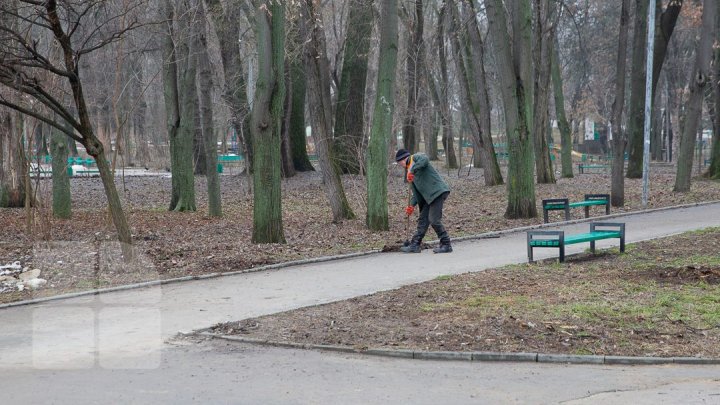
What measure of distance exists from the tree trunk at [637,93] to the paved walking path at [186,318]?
516 inches

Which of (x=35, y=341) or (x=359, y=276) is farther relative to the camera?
(x=359, y=276)

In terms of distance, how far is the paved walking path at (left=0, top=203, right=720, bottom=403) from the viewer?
7.63 meters

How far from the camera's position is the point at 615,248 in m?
14.9

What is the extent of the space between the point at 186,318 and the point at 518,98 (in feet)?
38.1

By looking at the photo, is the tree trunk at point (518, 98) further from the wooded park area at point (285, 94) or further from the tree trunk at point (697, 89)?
the tree trunk at point (697, 89)

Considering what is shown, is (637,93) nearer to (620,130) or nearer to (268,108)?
(620,130)

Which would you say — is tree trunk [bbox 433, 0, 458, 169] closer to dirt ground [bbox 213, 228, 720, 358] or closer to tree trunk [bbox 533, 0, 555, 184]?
tree trunk [bbox 533, 0, 555, 184]

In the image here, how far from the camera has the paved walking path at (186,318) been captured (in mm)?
7629

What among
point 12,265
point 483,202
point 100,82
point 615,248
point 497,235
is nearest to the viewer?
point 12,265

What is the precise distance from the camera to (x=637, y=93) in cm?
2992

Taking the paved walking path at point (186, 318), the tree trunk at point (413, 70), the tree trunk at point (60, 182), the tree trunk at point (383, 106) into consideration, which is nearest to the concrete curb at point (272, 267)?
the paved walking path at point (186, 318)

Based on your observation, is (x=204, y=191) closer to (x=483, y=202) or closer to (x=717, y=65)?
(x=483, y=202)

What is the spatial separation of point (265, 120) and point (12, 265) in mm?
4620

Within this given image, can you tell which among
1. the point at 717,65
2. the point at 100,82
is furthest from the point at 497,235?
the point at 100,82
